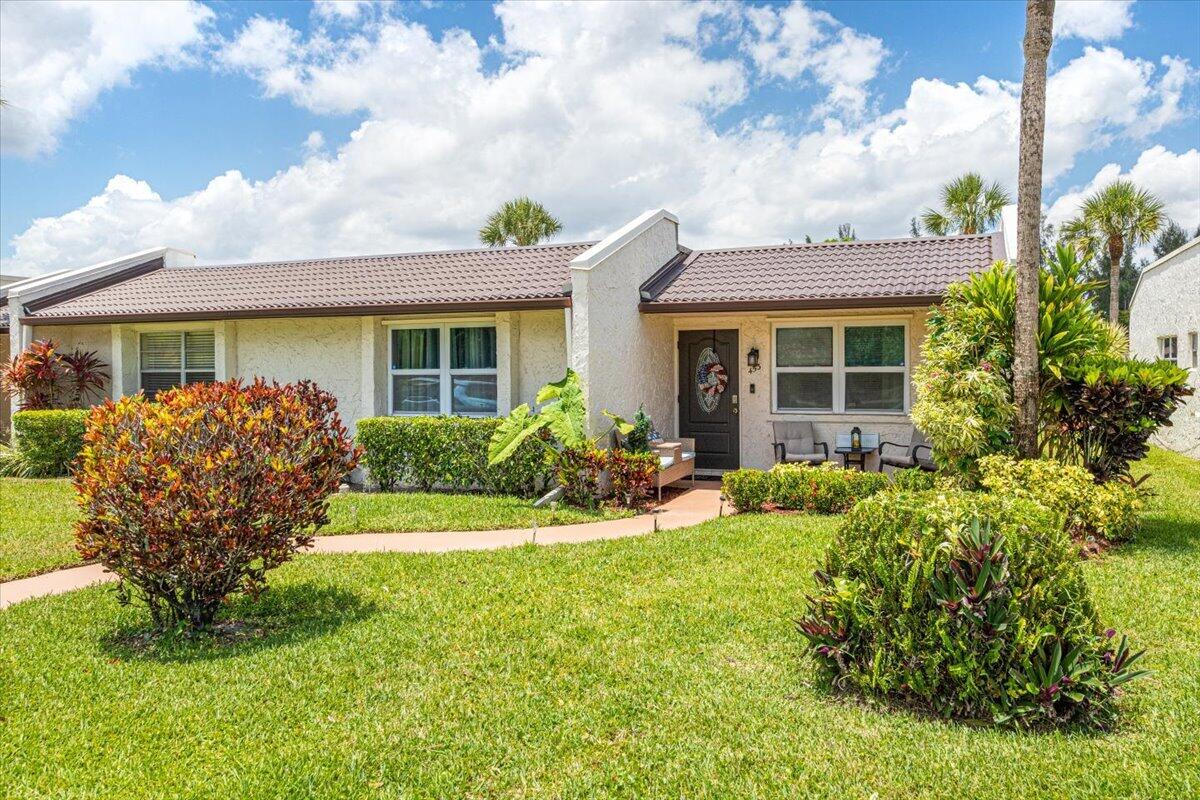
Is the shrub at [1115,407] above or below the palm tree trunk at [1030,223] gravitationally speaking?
below

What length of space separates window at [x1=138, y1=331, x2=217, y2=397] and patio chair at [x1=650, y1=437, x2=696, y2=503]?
374 inches

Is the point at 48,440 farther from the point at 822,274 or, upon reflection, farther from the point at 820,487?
the point at 822,274

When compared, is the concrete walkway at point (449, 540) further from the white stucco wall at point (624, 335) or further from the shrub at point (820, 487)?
the white stucco wall at point (624, 335)

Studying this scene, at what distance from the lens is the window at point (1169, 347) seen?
1819 cm

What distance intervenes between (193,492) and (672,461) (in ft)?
25.6

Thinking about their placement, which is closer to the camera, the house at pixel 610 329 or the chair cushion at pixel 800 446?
the house at pixel 610 329

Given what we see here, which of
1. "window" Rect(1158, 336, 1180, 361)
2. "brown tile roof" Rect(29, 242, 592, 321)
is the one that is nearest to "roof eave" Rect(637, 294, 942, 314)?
"brown tile roof" Rect(29, 242, 592, 321)

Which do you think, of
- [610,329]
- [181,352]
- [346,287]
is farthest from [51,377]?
[610,329]

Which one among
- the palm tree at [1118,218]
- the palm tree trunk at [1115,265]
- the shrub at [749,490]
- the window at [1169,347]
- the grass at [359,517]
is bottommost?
the grass at [359,517]

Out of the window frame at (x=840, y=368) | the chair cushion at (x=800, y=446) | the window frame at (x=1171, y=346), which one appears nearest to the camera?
the window frame at (x=840, y=368)

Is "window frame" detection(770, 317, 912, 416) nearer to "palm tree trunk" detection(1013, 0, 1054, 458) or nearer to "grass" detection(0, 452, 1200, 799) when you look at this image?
"palm tree trunk" detection(1013, 0, 1054, 458)

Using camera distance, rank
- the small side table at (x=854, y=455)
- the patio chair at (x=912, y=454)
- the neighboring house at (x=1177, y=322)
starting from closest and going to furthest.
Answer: the patio chair at (x=912, y=454)
the small side table at (x=854, y=455)
the neighboring house at (x=1177, y=322)

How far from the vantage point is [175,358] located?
16.3m

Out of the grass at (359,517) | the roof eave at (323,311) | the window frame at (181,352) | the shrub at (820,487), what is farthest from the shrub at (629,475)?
the window frame at (181,352)
